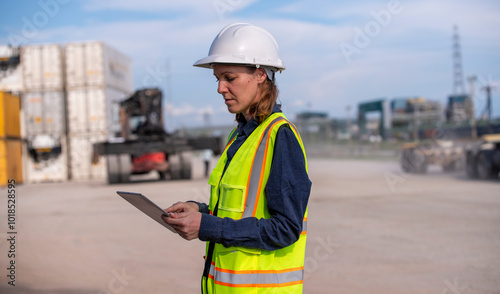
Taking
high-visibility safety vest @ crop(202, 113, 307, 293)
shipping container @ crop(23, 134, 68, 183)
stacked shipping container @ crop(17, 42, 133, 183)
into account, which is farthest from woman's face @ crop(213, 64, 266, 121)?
shipping container @ crop(23, 134, 68, 183)

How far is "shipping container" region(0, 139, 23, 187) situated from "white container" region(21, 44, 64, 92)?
111 inches

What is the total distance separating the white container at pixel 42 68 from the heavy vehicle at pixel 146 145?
6.03m

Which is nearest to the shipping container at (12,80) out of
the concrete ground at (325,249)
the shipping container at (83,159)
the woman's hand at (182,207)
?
the shipping container at (83,159)

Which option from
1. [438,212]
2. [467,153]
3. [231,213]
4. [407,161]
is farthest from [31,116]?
[231,213]

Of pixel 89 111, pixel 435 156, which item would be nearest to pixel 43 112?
pixel 89 111

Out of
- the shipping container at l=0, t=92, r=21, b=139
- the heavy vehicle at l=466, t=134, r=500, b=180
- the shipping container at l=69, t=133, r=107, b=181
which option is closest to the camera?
the heavy vehicle at l=466, t=134, r=500, b=180

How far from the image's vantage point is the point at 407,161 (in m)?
24.9

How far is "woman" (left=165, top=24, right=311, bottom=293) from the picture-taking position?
2146mm

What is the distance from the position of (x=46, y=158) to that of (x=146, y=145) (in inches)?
347

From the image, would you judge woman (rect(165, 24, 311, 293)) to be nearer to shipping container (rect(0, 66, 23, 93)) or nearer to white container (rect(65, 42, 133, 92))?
white container (rect(65, 42, 133, 92))

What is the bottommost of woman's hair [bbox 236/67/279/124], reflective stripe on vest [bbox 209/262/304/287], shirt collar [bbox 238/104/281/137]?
reflective stripe on vest [bbox 209/262/304/287]

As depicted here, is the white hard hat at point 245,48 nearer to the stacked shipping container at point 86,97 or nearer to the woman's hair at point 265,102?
the woman's hair at point 265,102

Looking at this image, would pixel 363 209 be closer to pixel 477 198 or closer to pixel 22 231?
pixel 477 198
